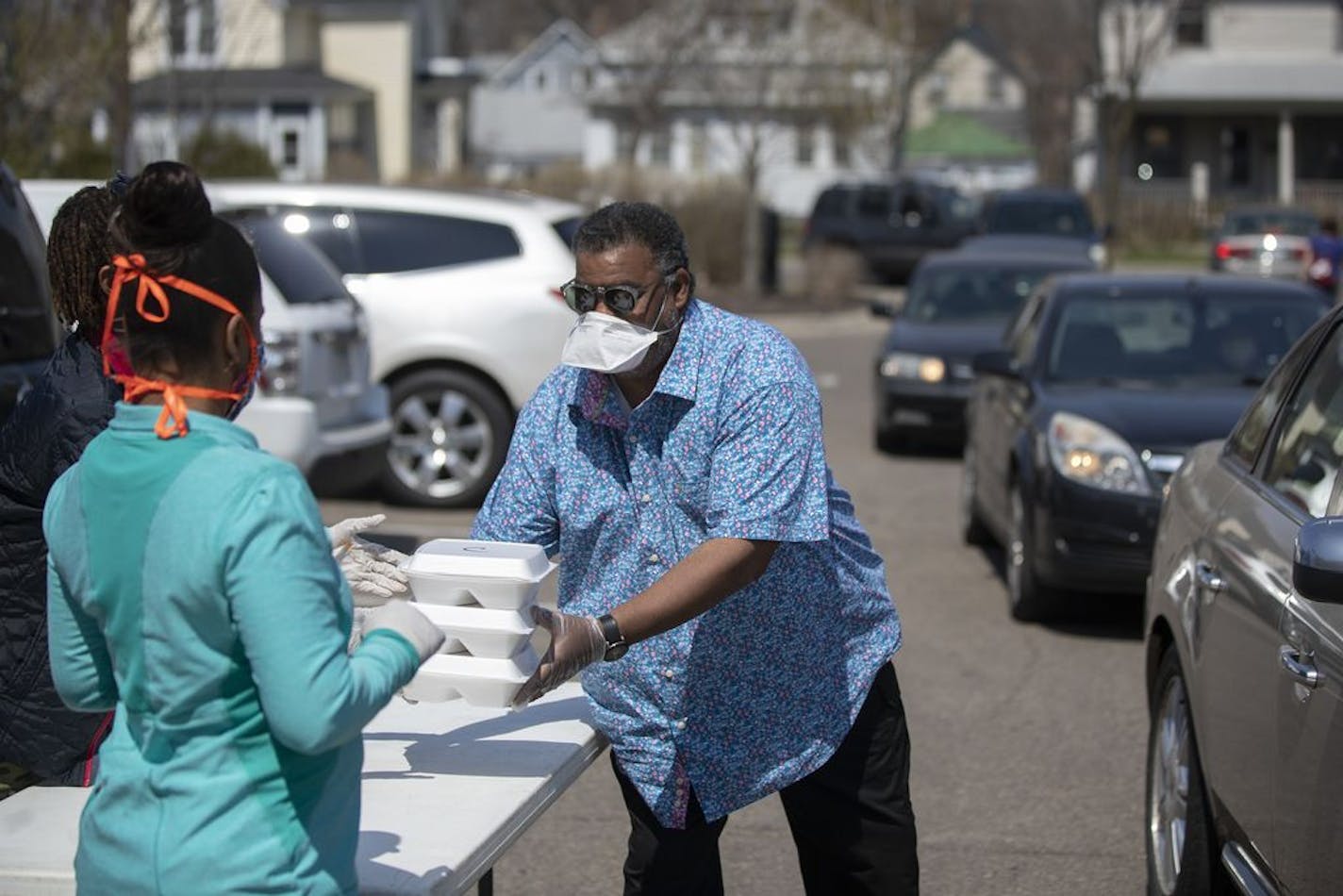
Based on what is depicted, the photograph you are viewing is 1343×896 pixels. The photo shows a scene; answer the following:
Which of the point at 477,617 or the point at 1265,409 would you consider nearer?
the point at 477,617

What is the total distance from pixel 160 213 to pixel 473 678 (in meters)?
0.96

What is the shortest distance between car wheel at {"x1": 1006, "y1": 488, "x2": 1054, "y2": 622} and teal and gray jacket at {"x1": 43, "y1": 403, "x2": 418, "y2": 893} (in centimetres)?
668

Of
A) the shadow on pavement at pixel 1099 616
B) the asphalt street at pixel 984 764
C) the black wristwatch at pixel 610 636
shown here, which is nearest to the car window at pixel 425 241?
the asphalt street at pixel 984 764

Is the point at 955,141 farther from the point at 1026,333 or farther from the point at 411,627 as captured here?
the point at 411,627

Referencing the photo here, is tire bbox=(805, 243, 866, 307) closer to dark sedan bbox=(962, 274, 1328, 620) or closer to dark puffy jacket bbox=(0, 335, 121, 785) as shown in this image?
dark sedan bbox=(962, 274, 1328, 620)

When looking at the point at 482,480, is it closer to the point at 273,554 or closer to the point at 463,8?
the point at 273,554

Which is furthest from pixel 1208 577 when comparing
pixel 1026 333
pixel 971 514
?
pixel 971 514

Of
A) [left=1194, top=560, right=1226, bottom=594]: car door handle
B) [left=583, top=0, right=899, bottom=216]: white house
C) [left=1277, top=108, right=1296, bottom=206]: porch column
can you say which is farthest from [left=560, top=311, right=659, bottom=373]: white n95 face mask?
[left=1277, top=108, right=1296, bottom=206]: porch column

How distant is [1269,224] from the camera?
33.0m

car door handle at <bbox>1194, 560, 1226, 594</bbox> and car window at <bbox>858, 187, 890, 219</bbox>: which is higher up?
car window at <bbox>858, 187, 890, 219</bbox>

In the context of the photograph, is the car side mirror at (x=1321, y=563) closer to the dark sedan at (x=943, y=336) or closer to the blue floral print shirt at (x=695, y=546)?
the blue floral print shirt at (x=695, y=546)

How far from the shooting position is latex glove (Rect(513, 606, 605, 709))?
10.6 ft

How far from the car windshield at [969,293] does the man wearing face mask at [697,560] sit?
1202cm

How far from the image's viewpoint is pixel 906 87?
43.8 meters
